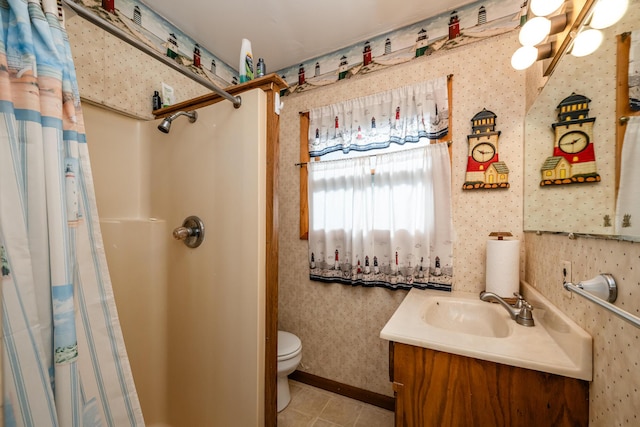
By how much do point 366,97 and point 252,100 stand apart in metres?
0.98

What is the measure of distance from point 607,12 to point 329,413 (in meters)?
2.21

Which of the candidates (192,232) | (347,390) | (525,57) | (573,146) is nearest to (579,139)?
(573,146)

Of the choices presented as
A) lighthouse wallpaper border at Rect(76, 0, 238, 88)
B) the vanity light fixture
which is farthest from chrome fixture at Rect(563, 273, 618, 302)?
lighthouse wallpaper border at Rect(76, 0, 238, 88)

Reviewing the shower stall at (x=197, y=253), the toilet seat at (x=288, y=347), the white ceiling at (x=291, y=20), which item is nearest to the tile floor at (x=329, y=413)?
the toilet seat at (x=288, y=347)

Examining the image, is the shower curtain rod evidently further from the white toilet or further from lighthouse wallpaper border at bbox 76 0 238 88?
the white toilet

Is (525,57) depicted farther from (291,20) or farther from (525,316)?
(291,20)

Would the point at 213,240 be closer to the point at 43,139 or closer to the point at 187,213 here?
the point at 187,213

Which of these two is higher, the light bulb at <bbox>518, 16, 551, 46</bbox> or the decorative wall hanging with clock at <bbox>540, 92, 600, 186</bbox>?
the light bulb at <bbox>518, 16, 551, 46</bbox>

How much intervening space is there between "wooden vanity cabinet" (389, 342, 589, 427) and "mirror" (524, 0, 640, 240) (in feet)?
1.63

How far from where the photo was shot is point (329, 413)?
153cm

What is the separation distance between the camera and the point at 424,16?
1504 millimetres

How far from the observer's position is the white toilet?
1.46 meters

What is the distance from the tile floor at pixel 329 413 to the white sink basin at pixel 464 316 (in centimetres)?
79

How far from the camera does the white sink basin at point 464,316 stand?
3.75 ft
